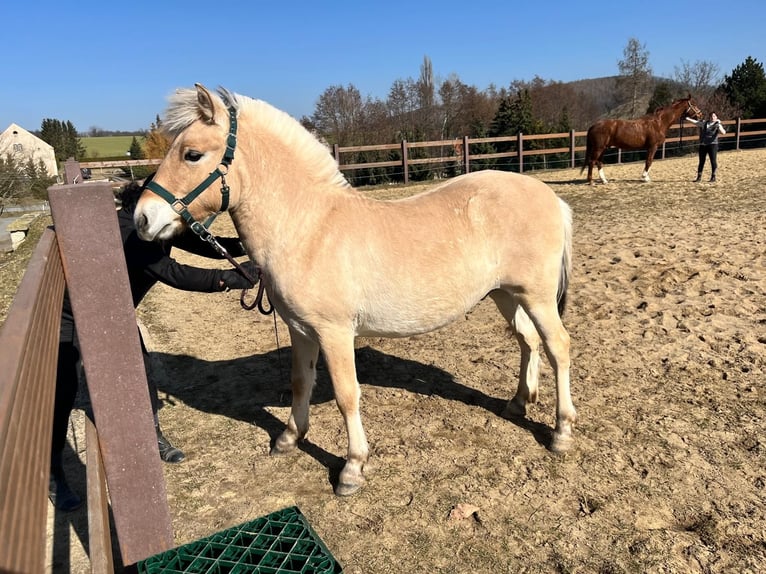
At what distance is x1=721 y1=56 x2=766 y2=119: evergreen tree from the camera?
29.0 meters

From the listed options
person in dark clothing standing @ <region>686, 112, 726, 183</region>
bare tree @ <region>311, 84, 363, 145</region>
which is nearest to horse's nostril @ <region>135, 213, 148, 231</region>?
person in dark clothing standing @ <region>686, 112, 726, 183</region>

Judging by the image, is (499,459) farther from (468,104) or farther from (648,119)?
(468,104)

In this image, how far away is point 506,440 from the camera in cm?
357

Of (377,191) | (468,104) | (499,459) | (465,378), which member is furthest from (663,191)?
(468,104)

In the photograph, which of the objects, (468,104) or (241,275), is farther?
(468,104)

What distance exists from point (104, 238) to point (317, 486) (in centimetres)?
192

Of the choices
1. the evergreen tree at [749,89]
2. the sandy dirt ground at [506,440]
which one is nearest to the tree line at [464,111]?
the evergreen tree at [749,89]

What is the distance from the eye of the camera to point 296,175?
9.65 feet

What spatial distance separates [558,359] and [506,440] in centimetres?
66

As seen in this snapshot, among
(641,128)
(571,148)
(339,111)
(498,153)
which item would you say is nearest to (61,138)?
(339,111)

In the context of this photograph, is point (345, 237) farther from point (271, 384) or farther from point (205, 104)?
point (271, 384)

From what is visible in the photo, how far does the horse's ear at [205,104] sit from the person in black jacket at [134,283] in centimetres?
80

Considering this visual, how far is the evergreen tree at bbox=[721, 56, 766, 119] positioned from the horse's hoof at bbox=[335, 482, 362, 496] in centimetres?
3385

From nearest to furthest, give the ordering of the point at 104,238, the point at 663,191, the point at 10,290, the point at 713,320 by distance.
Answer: the point at 104,238 < the point at 713,320 < the point at 10,290 < the point at 663,191
